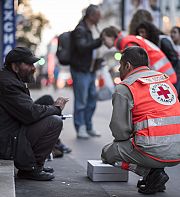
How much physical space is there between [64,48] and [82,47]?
322 mm

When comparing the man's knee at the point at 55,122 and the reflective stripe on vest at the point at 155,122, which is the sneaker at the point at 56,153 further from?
the reflective stripe on vest at the point at 155,122

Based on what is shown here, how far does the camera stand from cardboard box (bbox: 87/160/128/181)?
228 inches

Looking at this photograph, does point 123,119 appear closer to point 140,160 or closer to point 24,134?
point 140,160

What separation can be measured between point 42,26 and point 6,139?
31.3 m

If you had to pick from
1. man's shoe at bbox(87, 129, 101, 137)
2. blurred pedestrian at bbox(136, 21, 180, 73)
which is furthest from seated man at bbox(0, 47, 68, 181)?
man's shoe at bbox(87, 129, 101, 137)

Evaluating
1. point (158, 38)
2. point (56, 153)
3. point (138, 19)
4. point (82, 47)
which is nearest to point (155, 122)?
point (56, 153)

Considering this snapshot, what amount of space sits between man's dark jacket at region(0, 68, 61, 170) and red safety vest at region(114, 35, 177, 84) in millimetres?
2291

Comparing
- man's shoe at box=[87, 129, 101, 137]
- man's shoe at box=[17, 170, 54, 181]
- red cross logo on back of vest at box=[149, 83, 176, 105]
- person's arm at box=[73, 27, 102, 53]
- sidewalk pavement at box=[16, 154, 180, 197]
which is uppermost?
person's arm at box=[73, 27, 102, 53]

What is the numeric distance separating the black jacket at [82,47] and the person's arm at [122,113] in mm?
4046

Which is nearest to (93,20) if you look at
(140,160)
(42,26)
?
(140,160)

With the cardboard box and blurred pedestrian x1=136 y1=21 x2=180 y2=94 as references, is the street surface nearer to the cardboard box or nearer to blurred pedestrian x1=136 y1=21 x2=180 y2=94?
the cardboard box

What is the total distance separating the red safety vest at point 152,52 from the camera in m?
7.40

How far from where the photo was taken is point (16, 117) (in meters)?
5.36

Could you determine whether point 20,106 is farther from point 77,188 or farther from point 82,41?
point 82,41
